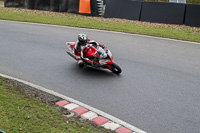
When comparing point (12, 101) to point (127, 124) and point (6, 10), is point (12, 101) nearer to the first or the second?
point (127, 124)

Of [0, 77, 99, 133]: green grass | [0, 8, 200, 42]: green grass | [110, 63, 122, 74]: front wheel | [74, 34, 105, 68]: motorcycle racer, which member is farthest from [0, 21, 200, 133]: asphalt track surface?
[0, 8, 200, 42]: green grass

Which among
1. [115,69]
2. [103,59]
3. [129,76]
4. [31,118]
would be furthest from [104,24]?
[31,118]

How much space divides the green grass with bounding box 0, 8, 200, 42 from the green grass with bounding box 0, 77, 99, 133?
33.4 feet

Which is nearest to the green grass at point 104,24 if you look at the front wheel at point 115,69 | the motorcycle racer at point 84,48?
the front wheel at point 115,69

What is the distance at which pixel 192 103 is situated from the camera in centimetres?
754

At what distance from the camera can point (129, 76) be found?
9.49m

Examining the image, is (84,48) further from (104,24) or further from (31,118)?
(104,24)

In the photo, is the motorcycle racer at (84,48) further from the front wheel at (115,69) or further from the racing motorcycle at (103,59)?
the front wheel at (115,69)

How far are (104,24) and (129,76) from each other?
9.29 m

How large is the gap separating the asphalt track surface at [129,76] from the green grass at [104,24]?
1434mm

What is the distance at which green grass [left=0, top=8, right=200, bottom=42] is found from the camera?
15847 mm

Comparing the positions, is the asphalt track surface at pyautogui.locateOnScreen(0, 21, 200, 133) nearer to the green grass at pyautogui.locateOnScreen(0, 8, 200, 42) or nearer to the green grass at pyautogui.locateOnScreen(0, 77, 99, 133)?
the green grass at pyautogui.locateOnScreen(0, 77, 99, 133)

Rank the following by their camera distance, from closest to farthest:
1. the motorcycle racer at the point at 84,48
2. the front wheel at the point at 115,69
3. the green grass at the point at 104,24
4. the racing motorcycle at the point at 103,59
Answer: the racing motorcycle at the point at 103,59, the front wheel at the point at 115,69, the motorcycle racer at the point at 84,48, the green grass at the point at 104,24

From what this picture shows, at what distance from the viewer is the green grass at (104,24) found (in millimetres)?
15847
